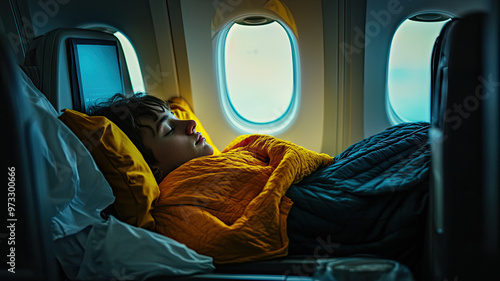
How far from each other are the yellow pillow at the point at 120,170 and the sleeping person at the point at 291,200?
9cm

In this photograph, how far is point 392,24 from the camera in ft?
8.83

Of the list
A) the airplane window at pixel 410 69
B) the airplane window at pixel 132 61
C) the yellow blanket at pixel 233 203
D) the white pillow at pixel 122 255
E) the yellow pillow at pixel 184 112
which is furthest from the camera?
Result: the airplane window at pixel 132 61

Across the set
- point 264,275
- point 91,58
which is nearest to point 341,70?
point 91,58

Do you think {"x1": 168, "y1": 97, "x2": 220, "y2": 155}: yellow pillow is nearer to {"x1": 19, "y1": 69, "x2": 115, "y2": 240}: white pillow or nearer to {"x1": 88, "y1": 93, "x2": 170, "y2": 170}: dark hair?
{"x1": 88, "y1": 93, "x2": 170, "y2": 170}: dark hair

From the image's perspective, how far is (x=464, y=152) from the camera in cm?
108

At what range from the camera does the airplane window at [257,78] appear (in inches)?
118

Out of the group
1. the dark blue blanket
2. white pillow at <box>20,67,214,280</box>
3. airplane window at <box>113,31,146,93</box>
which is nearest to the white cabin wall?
airplane window at <box>113,31,146,93</box>

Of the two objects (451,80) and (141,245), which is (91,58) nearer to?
(141,245)

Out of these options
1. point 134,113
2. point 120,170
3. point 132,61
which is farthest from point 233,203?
point 132,61

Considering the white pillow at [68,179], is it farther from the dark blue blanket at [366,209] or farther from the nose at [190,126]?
the dark blue blanket at [366,209]

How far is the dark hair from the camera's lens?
73.6 inches

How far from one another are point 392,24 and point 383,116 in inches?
24.3

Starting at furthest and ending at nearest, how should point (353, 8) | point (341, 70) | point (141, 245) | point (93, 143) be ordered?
point (341, 70) → point (353, 8) → point (93, 143) → point (141, 245)

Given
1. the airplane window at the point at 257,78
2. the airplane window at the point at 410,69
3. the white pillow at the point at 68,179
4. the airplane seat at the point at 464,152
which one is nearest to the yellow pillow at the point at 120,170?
the white pillow at the point at 68,179
